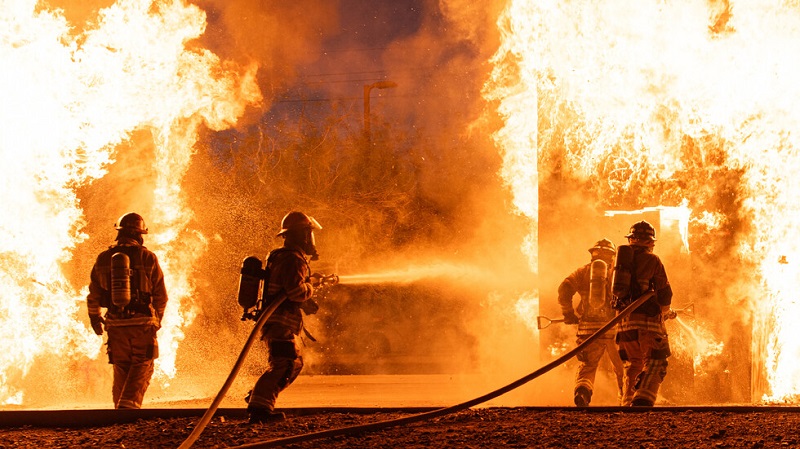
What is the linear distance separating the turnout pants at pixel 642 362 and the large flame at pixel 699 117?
2247 mm

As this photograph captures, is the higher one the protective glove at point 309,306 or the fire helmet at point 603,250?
the fire helmet at point 603,250

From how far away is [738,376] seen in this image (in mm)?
8430

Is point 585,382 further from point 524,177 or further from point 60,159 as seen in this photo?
point 60,159

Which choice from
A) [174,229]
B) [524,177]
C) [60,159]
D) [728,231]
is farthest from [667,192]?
[60,159]

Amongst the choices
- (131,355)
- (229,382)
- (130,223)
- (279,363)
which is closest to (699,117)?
(279,363)

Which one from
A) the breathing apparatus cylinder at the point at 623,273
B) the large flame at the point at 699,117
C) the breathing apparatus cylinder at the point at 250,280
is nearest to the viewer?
the breathing apparatus cylinder at the point at 250,280

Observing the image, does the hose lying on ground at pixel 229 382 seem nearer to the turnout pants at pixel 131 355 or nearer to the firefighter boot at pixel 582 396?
the turnout pants at pixel 131 355

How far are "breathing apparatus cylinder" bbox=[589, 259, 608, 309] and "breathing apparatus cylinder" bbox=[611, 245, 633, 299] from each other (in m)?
0.61

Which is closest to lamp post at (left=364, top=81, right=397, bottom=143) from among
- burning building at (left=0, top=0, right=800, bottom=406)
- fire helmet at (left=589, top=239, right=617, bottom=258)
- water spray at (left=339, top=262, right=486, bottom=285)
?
water spray at (left=339, top=262, right=486, bottom=285)

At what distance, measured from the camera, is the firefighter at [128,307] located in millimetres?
6496

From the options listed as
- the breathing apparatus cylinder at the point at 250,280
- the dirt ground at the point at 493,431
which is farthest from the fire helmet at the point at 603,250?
the breathing apparatus cylinder at the point at 250,280

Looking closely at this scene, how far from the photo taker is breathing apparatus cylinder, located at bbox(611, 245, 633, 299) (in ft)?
22.0

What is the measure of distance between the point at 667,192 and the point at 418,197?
991 centimetres

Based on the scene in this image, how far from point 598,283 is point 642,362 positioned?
0.95 m
